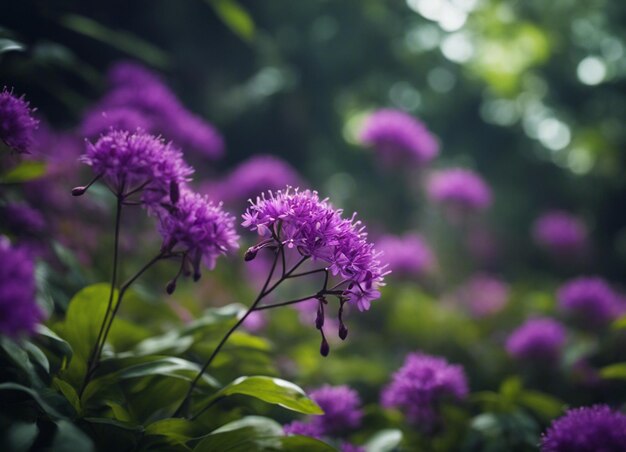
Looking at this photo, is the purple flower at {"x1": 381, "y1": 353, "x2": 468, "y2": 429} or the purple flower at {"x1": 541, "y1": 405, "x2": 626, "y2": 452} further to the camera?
the purple flower at {"x1": 381, "y1": 353, "x2": 468, "y2": 429}

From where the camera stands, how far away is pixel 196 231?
1349 mm

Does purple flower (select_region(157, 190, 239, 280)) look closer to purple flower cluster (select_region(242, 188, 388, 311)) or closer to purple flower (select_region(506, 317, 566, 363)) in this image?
purple flower cluster (select_region(242, 188, 388, 311))

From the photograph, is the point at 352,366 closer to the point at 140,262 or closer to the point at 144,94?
the point at 140,262

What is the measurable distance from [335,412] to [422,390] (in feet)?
0.99

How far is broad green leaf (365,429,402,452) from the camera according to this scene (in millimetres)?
1724

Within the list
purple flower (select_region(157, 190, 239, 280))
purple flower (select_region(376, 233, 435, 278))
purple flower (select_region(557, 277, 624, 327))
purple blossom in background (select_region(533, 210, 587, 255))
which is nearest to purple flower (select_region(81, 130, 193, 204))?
purple flower (select_region(157, 190, 239, 280))

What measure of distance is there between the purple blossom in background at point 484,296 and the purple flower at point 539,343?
0.79 meters

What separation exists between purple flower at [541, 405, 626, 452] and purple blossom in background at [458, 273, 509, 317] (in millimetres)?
2023

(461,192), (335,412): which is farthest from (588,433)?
(461,192)

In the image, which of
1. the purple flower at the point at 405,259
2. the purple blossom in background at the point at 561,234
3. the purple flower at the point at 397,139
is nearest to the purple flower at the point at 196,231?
the purple flower at the point at 405,259

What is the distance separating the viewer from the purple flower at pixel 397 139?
134 inches

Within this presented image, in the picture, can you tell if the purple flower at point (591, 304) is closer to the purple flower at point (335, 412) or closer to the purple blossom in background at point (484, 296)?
the purple blossom in background at point (484, 296)

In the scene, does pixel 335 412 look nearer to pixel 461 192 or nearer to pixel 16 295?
pixel 16 295

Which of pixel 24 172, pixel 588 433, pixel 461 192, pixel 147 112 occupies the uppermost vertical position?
pixel 461 192
